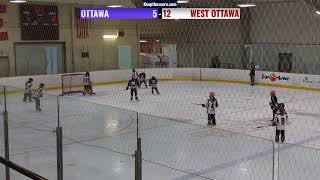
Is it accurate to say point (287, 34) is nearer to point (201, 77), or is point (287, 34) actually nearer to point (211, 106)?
point (201, 77)

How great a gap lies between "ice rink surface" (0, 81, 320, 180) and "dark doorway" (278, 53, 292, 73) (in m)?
6.83

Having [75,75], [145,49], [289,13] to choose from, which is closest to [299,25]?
[289,13]

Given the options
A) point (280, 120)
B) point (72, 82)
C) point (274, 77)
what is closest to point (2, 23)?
point (72, 82)

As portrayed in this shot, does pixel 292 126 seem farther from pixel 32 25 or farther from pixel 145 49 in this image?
pixel 145 49

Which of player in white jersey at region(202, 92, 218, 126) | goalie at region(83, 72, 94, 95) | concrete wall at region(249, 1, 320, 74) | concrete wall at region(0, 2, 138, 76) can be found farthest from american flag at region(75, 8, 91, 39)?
player in white jersey at region(202, 92, 218, 126)

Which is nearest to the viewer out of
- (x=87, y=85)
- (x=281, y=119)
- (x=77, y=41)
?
(x=281, y=119)

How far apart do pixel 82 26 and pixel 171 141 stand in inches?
648

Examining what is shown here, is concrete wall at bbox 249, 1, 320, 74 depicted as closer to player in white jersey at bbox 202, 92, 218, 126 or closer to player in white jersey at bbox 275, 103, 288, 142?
player in white jersey at bbox 202, 92, 218, 126

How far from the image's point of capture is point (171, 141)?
10.8 meters

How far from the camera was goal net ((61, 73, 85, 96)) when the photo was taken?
73.8 ft

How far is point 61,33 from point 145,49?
47.7 feet

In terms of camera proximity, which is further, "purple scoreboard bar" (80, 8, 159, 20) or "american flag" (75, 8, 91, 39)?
"american flag" (75, 8, 91, 39)

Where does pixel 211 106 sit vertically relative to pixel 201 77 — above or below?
below

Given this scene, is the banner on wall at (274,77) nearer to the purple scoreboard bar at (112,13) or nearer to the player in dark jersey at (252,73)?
the player in dark jersey at (252,73)
